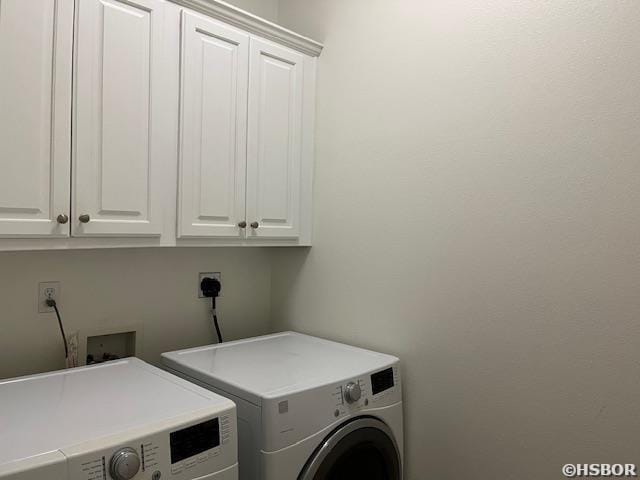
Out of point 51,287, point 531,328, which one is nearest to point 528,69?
point 531,328

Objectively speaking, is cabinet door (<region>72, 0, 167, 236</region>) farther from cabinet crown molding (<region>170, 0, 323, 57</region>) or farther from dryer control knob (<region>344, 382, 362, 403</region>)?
dryer control knob (<region>344, 382, 362, 403</region>)

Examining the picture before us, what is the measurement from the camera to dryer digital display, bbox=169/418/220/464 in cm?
110

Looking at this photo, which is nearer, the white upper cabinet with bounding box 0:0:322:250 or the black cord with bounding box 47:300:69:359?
the white upper cabinet with bounding box 0:0:322:250

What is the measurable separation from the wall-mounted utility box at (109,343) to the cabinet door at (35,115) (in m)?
0.53

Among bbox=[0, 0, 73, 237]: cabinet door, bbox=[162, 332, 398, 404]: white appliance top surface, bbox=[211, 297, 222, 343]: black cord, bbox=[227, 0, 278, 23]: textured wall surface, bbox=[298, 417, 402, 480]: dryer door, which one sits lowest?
bbox=[298, 417, 402, 480]: dryer door

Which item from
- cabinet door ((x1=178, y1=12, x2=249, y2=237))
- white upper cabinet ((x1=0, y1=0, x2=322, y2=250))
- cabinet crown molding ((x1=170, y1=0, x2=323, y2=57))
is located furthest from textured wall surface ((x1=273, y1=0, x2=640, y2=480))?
cabinet door ((x1=178, y1=12, x2=249, y2=237))

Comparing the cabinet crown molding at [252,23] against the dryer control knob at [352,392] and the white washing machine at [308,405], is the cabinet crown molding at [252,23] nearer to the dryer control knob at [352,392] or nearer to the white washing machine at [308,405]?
the white washing machine at [308,405]

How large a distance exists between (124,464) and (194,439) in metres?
0.18

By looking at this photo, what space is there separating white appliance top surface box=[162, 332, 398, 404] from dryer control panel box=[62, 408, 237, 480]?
156 mm

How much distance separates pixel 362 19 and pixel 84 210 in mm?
1257

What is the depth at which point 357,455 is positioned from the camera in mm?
1518

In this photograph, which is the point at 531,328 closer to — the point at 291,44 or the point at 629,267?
the point at 629,267

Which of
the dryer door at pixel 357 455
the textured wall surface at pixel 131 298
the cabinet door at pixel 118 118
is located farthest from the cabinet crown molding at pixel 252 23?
the dryer door at pixel 357 455

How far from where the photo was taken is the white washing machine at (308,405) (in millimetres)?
1298
